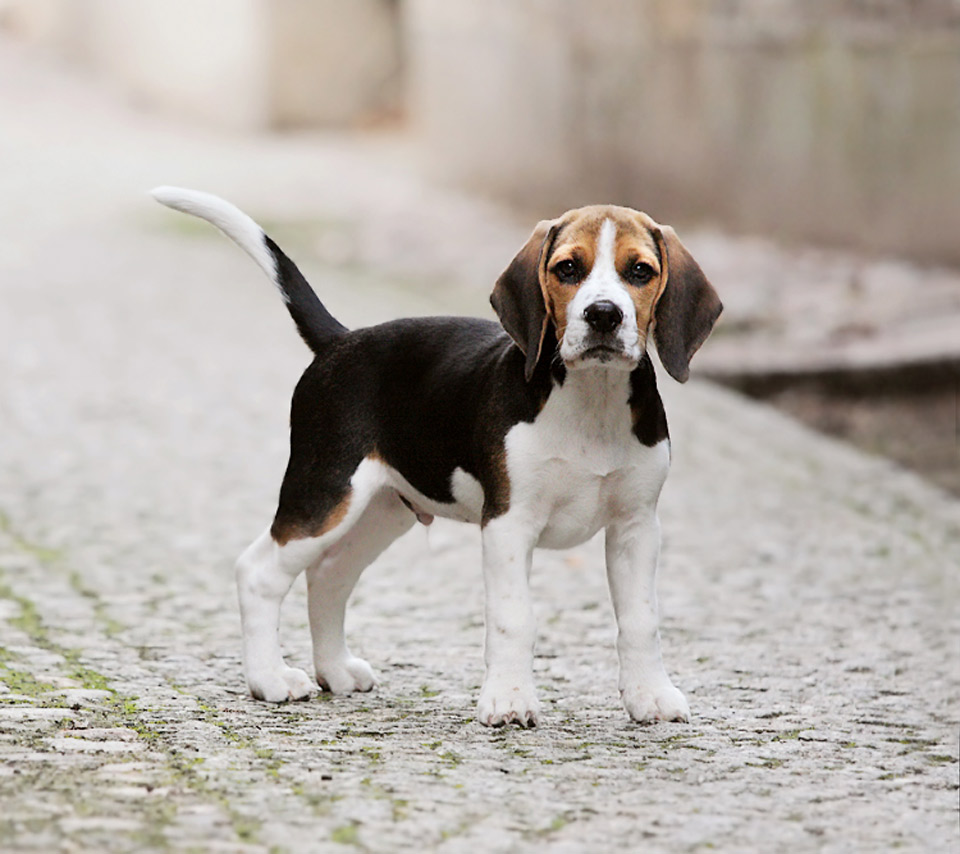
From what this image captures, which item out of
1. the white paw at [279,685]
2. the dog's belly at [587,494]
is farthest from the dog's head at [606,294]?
the white paw at [279,685]

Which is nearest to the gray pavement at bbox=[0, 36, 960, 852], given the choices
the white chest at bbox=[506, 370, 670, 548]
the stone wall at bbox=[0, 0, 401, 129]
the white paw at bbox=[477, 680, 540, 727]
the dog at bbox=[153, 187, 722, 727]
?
the white paw at bbox=[477, 680, 540, 727]

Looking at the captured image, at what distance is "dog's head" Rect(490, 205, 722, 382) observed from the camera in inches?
158

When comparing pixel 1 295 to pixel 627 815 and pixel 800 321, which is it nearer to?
pixel 800 321

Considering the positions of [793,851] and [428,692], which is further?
[428,692]

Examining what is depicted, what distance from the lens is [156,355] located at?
36.4ft

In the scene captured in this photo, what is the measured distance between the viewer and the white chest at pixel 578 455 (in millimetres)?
4273

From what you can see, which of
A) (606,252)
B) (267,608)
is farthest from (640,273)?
Result: (267,608)

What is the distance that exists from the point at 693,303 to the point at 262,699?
159 cm

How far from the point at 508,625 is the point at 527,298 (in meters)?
0.80

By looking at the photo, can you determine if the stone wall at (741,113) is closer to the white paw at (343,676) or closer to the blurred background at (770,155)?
the blurred background at (770,155)

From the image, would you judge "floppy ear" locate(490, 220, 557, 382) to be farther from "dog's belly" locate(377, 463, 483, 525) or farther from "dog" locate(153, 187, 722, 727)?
"dog's belly" locate(377, 463, 483, 525)

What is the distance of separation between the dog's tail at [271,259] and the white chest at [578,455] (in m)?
0.84

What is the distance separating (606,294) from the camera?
4016mm

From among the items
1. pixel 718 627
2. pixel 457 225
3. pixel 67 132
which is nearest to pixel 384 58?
pixel 67 132
